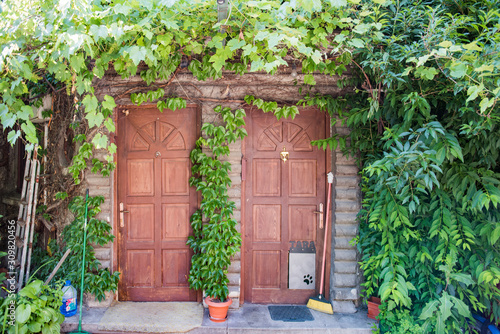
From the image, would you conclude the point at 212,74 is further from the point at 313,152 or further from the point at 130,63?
the point at 313,152

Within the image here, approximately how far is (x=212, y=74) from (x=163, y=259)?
2.13 m

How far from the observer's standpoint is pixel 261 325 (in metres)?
3.52

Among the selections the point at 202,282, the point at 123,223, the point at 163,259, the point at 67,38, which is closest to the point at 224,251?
the point at 202,282

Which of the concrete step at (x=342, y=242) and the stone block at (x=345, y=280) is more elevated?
the concrete step at (x=342, y=242)

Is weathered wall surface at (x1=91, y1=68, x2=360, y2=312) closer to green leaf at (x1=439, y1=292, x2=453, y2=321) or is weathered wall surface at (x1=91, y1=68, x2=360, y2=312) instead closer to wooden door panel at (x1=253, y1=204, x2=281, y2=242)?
wooden door panel at (x1=253, y1=204, x2=281, y2=242)

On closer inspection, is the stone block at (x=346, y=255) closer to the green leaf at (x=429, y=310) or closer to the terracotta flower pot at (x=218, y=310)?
the green leaf at (x=429, y=310)

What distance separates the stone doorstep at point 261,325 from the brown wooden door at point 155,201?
529mm

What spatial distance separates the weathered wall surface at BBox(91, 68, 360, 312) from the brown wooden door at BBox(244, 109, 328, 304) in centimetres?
20

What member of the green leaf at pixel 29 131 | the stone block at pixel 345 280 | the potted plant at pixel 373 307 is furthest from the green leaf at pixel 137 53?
the potted plant at pixel 373 307

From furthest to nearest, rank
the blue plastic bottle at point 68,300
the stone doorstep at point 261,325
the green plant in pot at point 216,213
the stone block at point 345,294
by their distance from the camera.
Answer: the stone block at point 345,294
the green plant in pot at point 216,213
the blue plastic bottle at point 68,300
the stone doorstep at point 261,325

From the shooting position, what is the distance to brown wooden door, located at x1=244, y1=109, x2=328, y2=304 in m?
4.03

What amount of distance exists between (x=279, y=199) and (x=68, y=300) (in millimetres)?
2421

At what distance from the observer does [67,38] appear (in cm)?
247

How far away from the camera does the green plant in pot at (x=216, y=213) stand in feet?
12.2
